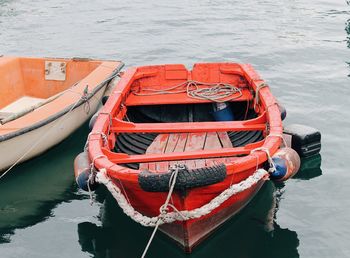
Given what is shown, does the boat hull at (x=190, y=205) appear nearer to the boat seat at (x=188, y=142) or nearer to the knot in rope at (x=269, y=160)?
the knot in rope at (x=269, y=160)

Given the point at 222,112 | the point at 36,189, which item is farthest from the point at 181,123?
the point at 36,189

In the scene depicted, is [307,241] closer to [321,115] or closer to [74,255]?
[74,255]

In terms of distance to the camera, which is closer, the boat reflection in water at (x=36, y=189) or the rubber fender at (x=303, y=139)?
the boat reflection in water at (x=36, y=189)

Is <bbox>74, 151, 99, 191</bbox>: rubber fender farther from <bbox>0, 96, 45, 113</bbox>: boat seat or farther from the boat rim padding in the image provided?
<bbox>0, 96, 45, 113</bbox>: boat seat

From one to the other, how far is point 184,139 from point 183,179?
8.36 ft

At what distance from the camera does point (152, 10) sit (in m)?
19.2

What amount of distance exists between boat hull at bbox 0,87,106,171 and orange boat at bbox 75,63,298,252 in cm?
96

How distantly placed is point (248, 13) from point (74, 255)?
13.9 metres

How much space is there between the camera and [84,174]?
634 centimetres

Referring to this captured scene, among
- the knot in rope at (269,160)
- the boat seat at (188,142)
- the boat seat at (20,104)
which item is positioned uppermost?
the knot in rope at (269,160)

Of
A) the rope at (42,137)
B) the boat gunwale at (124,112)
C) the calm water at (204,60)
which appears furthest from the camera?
the rope at (42,137)

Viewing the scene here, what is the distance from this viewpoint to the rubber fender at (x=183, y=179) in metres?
5.07

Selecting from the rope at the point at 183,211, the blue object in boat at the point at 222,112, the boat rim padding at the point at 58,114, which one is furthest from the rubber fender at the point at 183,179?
the blue object in boat at the point at 222,112

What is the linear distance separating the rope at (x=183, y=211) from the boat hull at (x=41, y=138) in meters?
2.40
